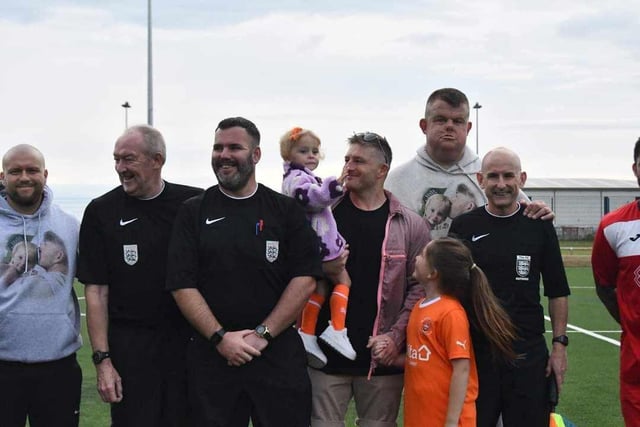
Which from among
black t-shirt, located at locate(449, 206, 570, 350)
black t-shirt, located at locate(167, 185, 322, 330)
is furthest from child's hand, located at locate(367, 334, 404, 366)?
black t-shirt, located at locate(449, 206, 570, 350)

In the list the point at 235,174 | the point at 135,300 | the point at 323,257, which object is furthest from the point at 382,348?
the point at 135,300

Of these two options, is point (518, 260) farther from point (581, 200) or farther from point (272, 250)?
point (581, 200)

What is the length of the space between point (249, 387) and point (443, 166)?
2066 mm

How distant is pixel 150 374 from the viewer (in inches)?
187

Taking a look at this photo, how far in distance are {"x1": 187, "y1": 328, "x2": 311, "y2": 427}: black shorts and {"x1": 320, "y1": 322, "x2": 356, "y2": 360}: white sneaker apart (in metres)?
0.35

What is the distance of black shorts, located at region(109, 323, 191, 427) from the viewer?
473 cm

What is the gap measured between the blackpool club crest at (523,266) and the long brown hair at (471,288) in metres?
0.30

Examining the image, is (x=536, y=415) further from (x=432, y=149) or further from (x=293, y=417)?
(x=432, y=149)

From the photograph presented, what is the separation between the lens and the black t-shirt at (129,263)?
4.74 meters

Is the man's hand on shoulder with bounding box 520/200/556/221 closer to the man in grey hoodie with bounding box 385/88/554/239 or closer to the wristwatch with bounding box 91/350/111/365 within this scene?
the man in grey hoodie with bounding box 385/88/554/239

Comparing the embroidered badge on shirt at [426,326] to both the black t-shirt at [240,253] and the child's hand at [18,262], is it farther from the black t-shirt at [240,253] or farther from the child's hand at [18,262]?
the child's hand at [18,262]

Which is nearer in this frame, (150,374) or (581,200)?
(150,374)

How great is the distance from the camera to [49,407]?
15.8 ft

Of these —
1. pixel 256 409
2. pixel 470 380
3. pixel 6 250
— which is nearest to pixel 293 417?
pixel 256 409
